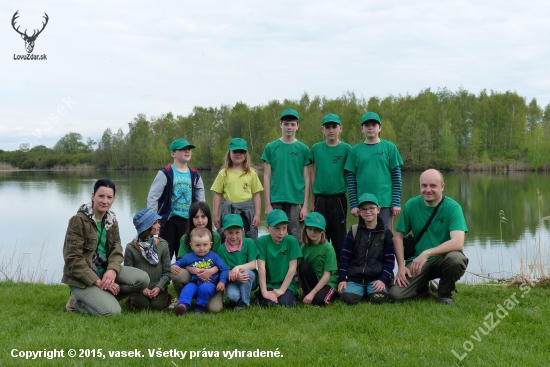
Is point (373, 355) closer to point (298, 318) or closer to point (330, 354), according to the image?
point (330, 354)

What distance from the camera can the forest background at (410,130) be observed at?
53.1m

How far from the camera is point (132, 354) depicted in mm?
3898

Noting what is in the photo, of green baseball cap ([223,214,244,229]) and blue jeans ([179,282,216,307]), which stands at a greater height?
green baseball cap ([223,214,244,229])

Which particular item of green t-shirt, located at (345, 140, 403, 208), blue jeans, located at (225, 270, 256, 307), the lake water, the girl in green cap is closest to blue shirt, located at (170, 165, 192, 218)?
A: the girl in green cap

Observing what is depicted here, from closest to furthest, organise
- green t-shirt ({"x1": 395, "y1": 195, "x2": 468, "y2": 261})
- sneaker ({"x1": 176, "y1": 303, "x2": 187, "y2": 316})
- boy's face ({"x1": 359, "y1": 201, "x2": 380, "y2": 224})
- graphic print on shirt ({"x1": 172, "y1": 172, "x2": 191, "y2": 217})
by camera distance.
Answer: sneaker ({"x1": 176, "y1": 303, "x2": 187, "y2": 316}) → green t-shirt ({"x1": 395, "y1": 195, "x2": 468, "y2": 261}) → boy's face ({"x1": 359, "y1": 201, "x2": 380, "y2": 224}) → graphic print on shirt ({"x1": 172, "y1": 172, "x2": 191, "y2": 217})

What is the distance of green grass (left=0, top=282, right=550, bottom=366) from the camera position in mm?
3787

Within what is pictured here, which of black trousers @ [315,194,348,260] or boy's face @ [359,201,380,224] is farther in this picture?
black trousers @ [315,194,348,260]

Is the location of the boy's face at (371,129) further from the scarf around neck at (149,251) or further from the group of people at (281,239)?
the scarf around neck at (149,251)

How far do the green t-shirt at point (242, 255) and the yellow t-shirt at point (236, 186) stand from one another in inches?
28.2

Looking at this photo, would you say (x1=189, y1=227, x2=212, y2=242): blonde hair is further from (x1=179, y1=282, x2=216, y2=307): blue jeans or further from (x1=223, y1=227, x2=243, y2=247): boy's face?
(x1=179, y1=282, x2=216, y2=307): blue jeans

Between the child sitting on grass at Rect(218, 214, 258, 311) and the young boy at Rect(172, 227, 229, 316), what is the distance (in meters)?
0.13

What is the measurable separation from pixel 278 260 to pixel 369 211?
1.21 metres

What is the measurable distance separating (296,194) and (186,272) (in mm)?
1761

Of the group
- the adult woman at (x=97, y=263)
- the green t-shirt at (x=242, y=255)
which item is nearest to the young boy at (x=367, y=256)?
the green t-shirt at (x=242, y=255)
